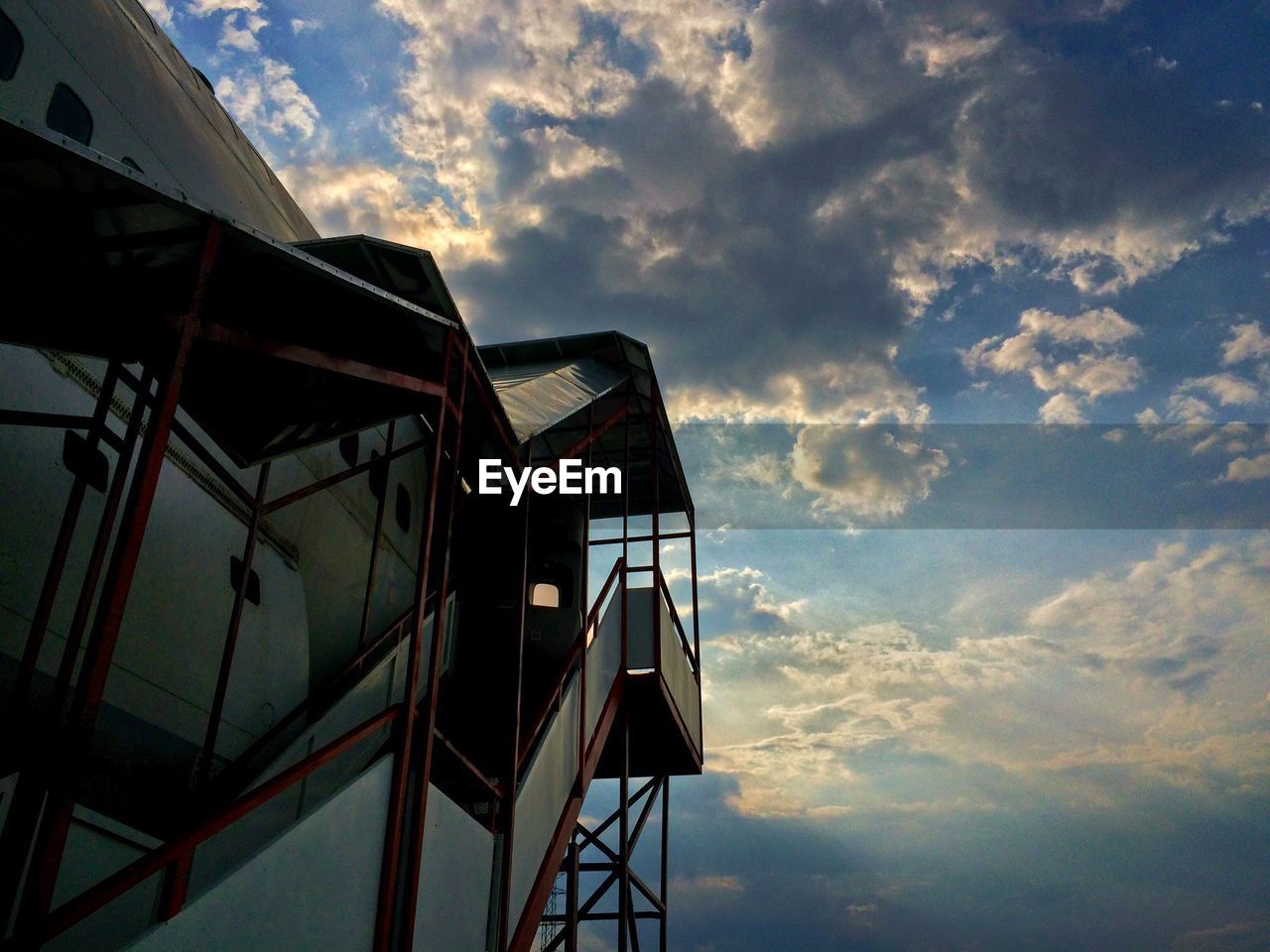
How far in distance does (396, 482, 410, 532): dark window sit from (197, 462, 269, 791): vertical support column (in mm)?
3649

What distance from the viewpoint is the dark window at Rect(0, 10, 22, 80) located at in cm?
573

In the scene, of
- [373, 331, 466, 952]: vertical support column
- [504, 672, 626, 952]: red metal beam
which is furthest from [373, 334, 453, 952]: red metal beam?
[504, 672, 626, 952]: red metal beam

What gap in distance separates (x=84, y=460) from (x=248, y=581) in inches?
95.8

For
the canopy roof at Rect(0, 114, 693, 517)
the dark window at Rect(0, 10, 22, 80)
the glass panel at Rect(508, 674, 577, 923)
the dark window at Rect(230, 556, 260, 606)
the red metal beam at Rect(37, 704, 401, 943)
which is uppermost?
the dark window at Rect(0, 10, 22, 80)

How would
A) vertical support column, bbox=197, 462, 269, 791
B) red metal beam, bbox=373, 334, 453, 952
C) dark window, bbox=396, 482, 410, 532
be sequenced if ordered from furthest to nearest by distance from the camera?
1. dark window, bbox=396, 482, 410, 532
2. vertical support column, bbox=197, 462, 269, 791
3. red metal beam, bbox=373, 334, 453, 952

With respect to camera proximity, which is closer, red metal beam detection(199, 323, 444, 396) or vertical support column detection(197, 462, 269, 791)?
red metal beam detection(199, 323, 444, 396)

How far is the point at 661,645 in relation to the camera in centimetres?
1184

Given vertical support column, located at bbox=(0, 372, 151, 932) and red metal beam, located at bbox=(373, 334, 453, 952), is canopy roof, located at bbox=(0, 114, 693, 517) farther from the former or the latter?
red metal beam, located at bbox=(373, 334, 453, 952)

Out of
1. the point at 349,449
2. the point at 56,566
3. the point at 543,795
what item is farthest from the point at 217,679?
the point at 349,449

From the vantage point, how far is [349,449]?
10742mm

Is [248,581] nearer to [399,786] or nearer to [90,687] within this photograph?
[399,786]

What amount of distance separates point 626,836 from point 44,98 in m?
10.5

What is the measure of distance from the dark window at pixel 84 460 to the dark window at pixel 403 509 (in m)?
5.44

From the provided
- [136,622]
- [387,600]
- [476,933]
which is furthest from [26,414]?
[387,600]
